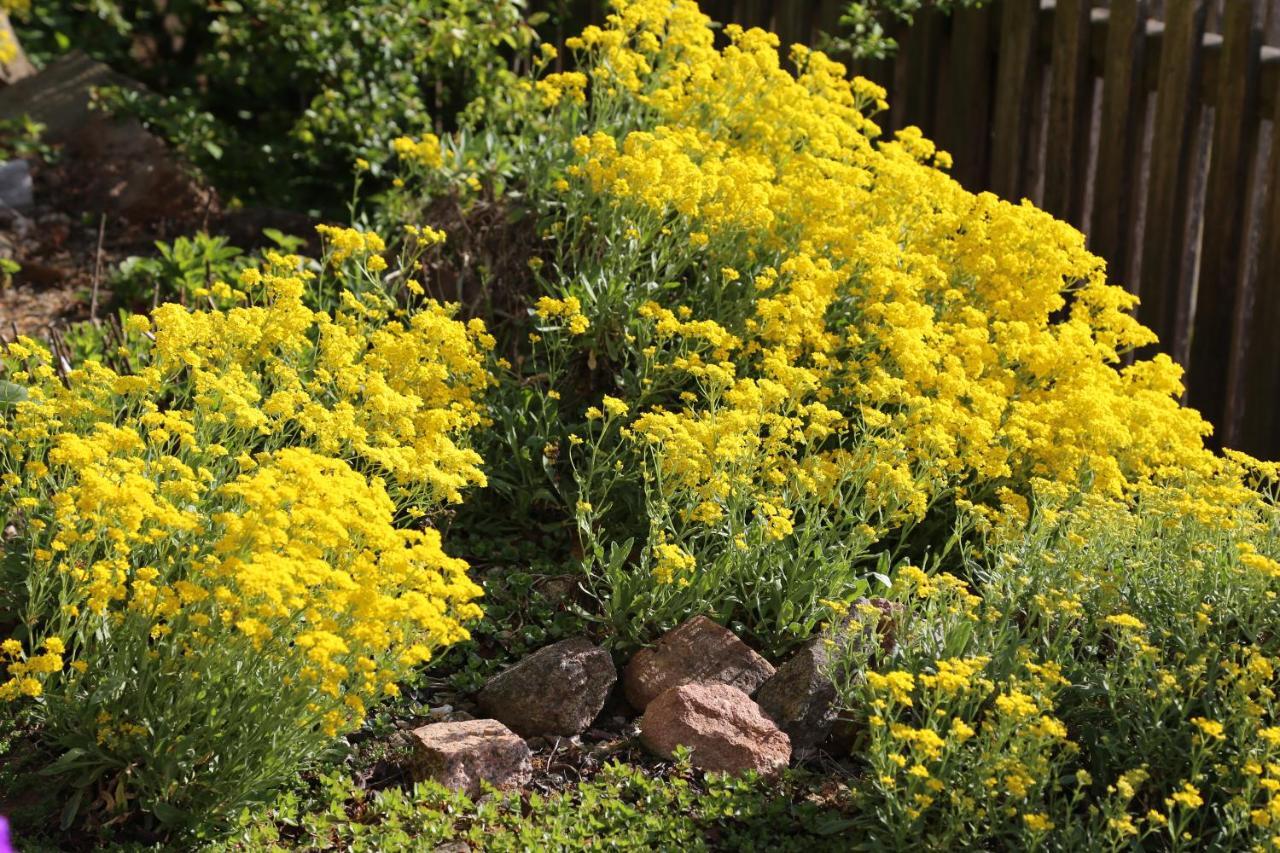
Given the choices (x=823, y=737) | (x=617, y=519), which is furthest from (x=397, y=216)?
(x=823, y=737)

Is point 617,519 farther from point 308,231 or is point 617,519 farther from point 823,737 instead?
point 308,231

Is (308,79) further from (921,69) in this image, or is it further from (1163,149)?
(1163,149)

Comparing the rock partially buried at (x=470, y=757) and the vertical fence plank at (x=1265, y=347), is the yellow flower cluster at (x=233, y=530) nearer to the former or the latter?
the rock partially buried at (x=470, y=757)

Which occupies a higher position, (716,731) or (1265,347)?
(1265,347)

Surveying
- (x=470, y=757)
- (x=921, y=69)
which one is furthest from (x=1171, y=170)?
(x=470, y=757)

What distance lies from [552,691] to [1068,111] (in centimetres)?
340

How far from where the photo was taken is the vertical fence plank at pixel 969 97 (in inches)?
255

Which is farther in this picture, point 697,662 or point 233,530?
point 697,662

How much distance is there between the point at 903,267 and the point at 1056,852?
2.31m

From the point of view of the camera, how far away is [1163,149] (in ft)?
18.8

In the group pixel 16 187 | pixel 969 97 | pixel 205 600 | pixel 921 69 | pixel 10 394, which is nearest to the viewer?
pixel 205 600

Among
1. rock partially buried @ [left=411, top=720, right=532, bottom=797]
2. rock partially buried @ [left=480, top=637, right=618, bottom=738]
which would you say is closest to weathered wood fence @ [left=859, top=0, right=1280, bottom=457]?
rock partially buried @ [left=480, top=637, right=618, bottom=738]

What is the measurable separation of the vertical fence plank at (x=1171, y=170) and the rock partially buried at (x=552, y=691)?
289cm

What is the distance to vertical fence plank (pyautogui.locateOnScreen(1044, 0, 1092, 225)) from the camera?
6.01 meters
